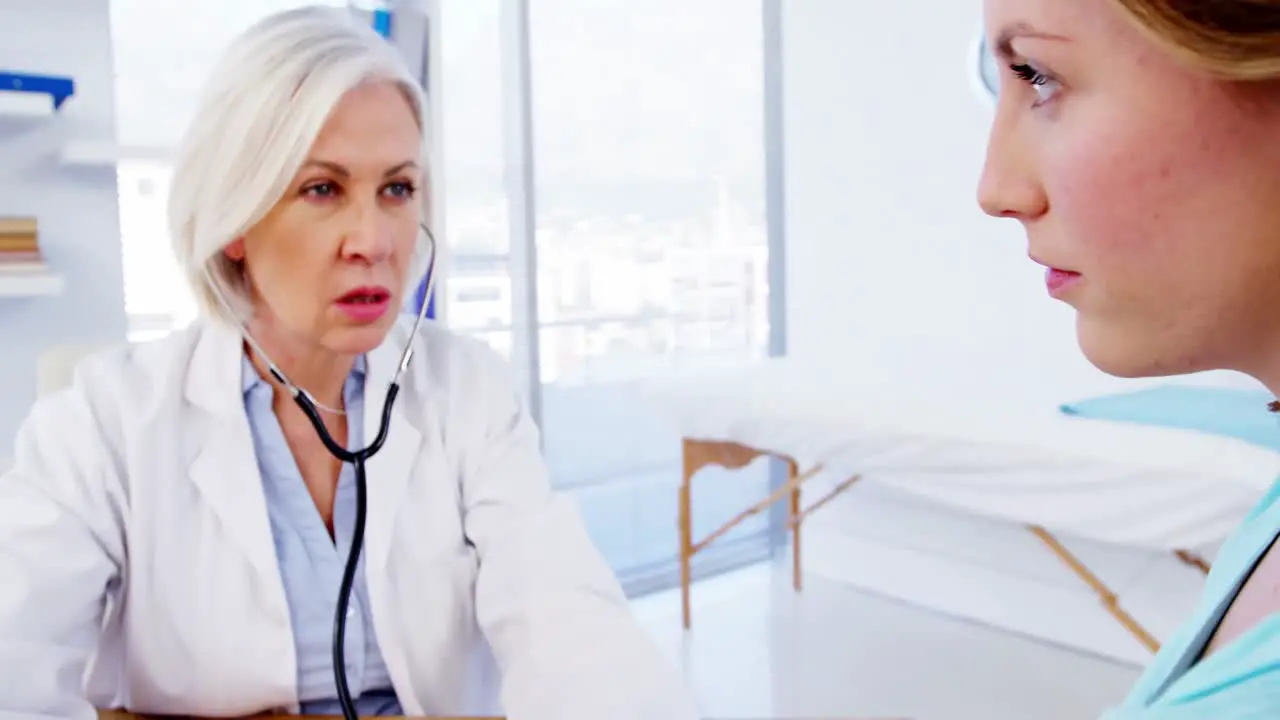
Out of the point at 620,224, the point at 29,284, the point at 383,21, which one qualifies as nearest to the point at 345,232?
the point at 29,284

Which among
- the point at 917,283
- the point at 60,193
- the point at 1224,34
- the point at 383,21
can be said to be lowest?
the point at 917,283

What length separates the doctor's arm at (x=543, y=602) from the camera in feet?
2.86

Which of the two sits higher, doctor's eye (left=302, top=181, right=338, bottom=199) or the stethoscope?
doctor's eye (left=302, top=181, right=338, bottom=199)

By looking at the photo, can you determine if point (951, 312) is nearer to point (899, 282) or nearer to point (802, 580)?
point (899, 282)

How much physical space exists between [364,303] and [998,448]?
144 cm

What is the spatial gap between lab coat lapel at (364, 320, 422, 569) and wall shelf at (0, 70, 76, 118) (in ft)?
3.95

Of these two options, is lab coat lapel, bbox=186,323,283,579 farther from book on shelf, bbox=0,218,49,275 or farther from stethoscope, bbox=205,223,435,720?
book on shelf, bbox=0,218,49,275

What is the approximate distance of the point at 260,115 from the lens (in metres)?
1.00

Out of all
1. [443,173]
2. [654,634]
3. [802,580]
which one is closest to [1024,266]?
[802,580]

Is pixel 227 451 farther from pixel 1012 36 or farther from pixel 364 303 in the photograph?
pixel 1012 36

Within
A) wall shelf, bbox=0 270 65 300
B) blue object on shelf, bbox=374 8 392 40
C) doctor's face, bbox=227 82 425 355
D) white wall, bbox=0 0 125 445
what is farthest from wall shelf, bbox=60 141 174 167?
doctor's face, bbox=227 82 425 355

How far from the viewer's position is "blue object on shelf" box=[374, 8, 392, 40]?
2.54 meters

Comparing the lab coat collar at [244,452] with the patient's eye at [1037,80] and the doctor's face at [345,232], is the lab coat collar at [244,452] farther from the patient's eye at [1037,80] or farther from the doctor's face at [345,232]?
the patient's eye at [1037,80]

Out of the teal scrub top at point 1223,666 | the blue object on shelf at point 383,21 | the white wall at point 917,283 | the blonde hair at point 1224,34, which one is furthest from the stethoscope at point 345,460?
the white wall at point 917,283
